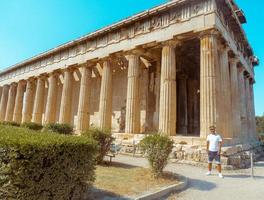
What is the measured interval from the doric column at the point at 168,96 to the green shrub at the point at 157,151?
5.95 metres

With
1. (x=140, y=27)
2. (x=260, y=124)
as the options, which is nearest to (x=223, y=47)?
(x=140, y=27)

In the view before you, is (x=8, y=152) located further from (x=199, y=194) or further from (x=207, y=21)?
(x=207, y=21)

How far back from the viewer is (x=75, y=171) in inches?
179

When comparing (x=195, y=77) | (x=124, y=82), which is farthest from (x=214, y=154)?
(x=195, y=77)

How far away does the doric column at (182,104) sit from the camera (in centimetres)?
2405

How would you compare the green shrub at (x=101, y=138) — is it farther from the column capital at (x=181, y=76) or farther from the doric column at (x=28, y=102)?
the doric column at (x=28, y=102)

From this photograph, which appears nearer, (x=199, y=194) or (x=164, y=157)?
(x=199, y=194)

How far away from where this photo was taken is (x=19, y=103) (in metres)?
29.4

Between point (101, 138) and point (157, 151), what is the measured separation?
304cm

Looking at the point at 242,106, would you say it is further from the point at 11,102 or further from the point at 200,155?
the point at 11,102

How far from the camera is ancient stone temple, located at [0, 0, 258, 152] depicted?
13750mm

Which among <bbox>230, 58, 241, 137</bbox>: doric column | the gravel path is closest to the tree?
<bbox>230, 58, 241, 137</bbox>: doric column

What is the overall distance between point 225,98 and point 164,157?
329 inches

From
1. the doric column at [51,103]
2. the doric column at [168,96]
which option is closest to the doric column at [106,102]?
the doric column at [168,96]
